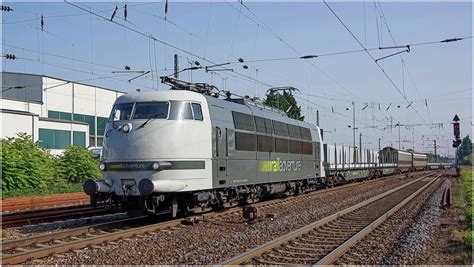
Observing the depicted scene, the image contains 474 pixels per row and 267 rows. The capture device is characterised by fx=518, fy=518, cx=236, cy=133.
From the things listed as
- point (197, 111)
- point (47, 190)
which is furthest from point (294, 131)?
point (47, 190)

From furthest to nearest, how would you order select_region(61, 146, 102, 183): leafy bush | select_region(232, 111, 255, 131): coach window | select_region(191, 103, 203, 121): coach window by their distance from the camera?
select_region(61, 146, 102, 183): leafy bush < select_region(232, 111, 255, 131): coach window < select_region(191, 103, 203, 121): coach window

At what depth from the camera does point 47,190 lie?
2759cm

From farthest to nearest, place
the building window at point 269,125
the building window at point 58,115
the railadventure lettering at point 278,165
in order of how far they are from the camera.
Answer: the building window at point 58,115 < the building window at point 269,125 < the railadventure lettering at point 278,165

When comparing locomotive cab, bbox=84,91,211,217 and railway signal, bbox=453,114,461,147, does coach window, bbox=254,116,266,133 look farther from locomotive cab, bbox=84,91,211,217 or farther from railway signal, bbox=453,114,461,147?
railway signal, bbox=453,114,461,147

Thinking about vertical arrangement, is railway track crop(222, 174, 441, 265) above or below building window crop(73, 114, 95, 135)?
below

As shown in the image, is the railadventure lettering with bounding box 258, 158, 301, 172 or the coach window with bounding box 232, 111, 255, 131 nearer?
the coach window with bounding box 232, 111, 255, 131

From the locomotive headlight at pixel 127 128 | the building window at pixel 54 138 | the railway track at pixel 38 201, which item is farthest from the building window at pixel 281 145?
the building window at pixel 54 138

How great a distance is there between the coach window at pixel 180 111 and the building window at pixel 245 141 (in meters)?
2.97

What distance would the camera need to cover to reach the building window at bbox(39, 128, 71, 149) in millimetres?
47500

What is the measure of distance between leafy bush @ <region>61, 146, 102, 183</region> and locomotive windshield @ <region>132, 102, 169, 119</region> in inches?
765

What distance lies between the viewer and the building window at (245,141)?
57.5 feet

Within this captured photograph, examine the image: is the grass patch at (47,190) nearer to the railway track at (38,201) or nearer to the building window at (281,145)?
the railway track at (38,201)

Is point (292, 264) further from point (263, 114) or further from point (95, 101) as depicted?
point (95, 101)

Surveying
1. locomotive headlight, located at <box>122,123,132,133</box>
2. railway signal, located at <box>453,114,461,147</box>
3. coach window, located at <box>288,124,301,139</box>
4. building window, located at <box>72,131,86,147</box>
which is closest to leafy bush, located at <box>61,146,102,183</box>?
coach window, located at <box>288,124,301,139</box>
